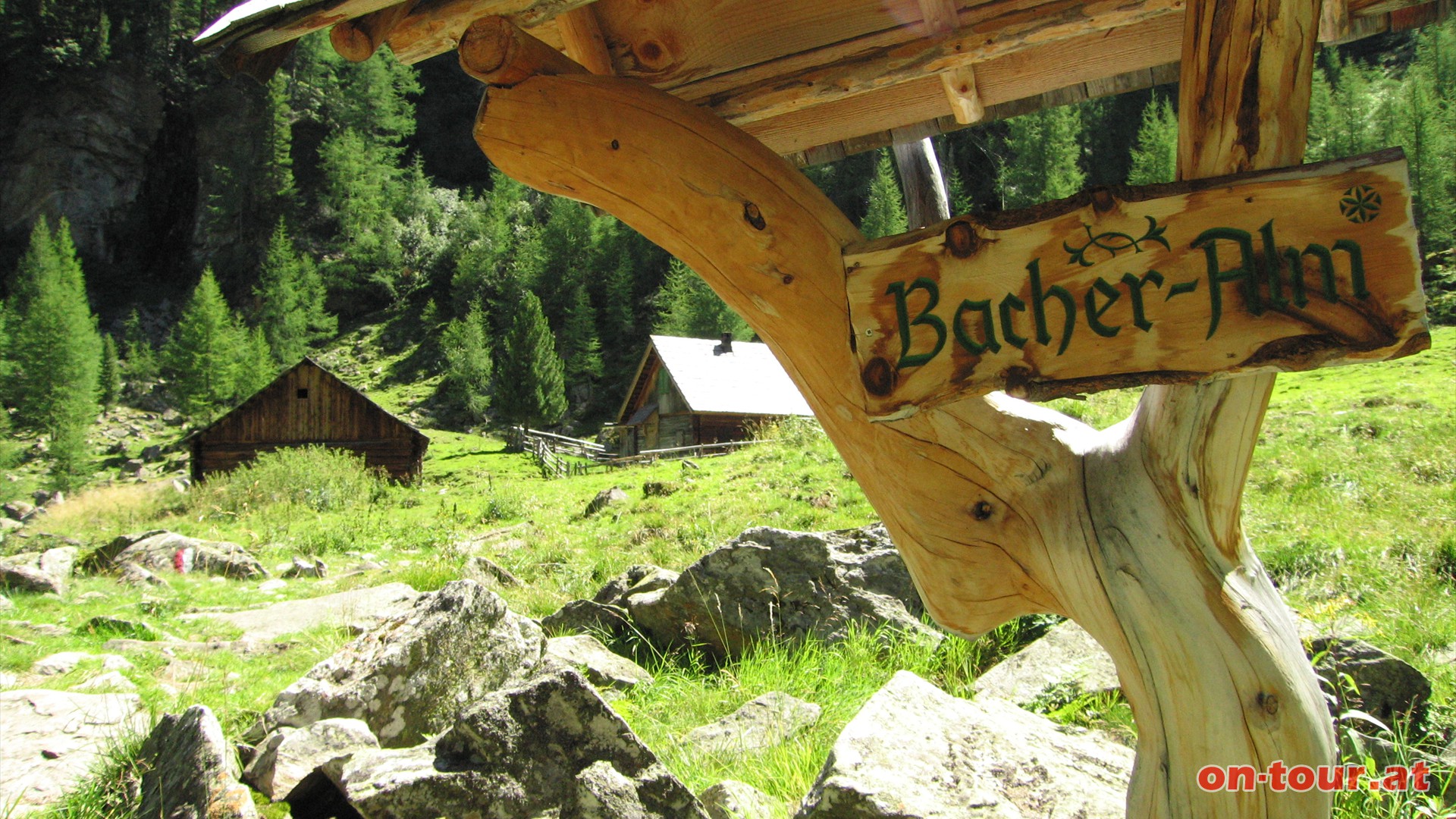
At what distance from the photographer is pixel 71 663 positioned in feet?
18.4

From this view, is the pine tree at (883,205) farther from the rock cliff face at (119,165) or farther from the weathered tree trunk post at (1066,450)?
the weathered tree trunk post at (1066,450)

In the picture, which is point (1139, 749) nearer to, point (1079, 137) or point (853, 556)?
point (853, 556)

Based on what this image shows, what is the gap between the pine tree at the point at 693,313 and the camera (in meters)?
54.1

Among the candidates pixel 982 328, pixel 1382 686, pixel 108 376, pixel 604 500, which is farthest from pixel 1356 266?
pixel 108 376

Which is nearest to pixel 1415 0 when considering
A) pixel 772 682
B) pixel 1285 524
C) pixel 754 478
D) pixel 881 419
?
pixel 881 419

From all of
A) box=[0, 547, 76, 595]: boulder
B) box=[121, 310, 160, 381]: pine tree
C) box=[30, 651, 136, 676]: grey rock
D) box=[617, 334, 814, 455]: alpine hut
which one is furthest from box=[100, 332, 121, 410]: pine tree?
box=[30, 651, 136, 676]: grey rock

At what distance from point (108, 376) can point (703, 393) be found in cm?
4114

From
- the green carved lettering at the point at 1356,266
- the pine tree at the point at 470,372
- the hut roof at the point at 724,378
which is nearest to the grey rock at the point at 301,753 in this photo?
the green carved lettering at the point at 1356,266

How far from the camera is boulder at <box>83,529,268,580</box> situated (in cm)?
976

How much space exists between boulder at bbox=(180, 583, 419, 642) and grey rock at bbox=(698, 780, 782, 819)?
14.0ft

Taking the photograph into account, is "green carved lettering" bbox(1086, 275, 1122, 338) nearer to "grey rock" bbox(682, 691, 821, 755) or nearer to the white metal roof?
"grey rock" bbox(682, 691, 821, 755)

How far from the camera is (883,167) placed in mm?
55844

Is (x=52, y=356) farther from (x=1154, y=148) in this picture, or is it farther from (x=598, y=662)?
(x=1154, y=148)

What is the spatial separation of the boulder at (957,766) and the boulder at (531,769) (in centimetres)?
53
